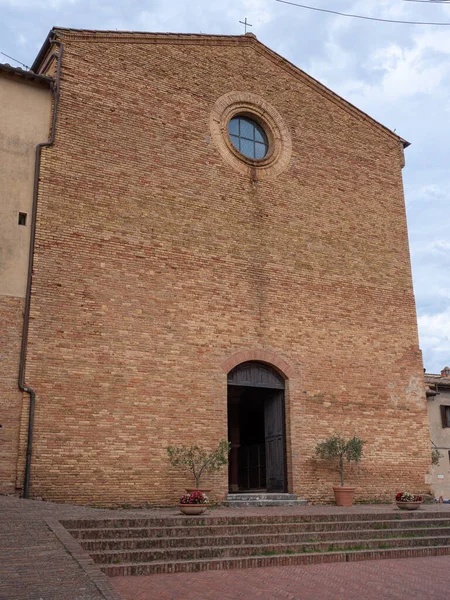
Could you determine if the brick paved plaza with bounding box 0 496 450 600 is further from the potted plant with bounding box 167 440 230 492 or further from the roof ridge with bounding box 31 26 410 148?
the roof ridge with bounding box 31 26 410 148

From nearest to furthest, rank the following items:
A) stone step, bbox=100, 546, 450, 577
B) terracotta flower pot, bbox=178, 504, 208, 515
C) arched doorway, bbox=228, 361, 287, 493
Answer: stone step, bbox=100, 546, 450, 577, terracotta flower pot, bbox=178, 504, 208, 515, arched doorway, bbox=228, 361, 287, 493

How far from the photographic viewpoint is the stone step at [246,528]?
7.97m

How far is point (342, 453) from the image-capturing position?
13852 millimetres

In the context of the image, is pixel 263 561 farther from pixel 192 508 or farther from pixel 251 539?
pixel 192 508

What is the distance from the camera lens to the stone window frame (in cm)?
1508

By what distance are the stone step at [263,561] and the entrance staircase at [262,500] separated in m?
3.98

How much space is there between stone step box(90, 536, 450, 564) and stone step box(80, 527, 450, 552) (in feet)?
0.62

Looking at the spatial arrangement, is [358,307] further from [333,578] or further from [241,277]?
[333,578]

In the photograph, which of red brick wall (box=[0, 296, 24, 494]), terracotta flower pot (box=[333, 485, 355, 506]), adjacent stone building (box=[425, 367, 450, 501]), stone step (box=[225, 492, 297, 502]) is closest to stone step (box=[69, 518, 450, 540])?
terracotta flower pot (box=[333, 485, 355, 506])

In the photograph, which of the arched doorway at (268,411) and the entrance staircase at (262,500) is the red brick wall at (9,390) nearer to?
the entrance staircase at (262,500)

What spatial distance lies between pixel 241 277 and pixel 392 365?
15.6 ft

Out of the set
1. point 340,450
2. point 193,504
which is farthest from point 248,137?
point 193,504

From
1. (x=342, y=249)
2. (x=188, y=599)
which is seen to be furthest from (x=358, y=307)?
(x=188, y=599)

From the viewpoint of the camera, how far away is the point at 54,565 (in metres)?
5.98
